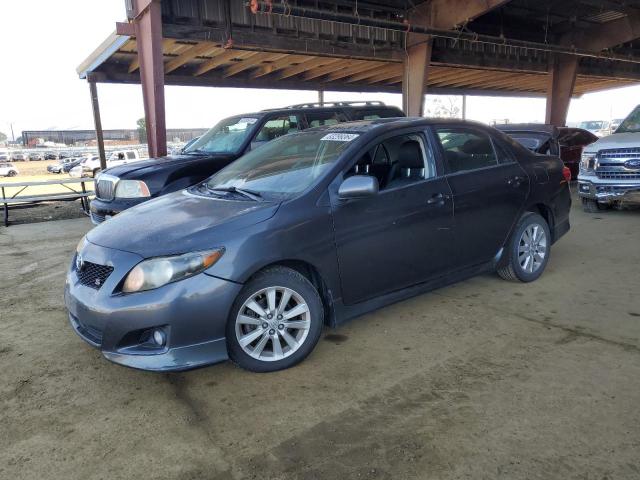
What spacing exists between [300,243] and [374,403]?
1.13 metres

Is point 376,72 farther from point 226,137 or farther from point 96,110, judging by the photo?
point 226,137

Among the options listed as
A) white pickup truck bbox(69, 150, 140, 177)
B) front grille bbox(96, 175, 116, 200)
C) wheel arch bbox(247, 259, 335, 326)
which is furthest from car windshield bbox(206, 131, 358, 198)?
white pickup truck bbox(69, 150, 140, 177)

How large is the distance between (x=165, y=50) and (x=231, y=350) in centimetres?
1295

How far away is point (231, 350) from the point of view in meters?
3.23

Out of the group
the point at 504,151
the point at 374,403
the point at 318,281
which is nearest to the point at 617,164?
the point at 504,151

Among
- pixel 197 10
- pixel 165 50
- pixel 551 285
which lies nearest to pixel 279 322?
pixel 551 285

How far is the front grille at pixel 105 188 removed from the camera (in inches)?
263

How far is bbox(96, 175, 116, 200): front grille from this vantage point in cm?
668

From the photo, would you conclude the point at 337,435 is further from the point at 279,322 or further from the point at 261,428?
the point at 279,322

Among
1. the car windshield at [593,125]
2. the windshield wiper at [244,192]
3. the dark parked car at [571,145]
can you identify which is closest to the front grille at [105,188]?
the windshield wiper at [244,192]

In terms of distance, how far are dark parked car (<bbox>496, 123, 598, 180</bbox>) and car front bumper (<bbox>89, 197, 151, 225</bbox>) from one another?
607cm

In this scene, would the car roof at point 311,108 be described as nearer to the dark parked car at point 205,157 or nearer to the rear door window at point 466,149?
the dark parked car at point 205,157

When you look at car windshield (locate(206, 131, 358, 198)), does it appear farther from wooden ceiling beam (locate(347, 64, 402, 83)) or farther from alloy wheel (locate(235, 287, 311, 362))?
wooden ceiling beam (locate(347, 64, 402, 83))

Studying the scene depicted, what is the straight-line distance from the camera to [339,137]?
4.13 m
